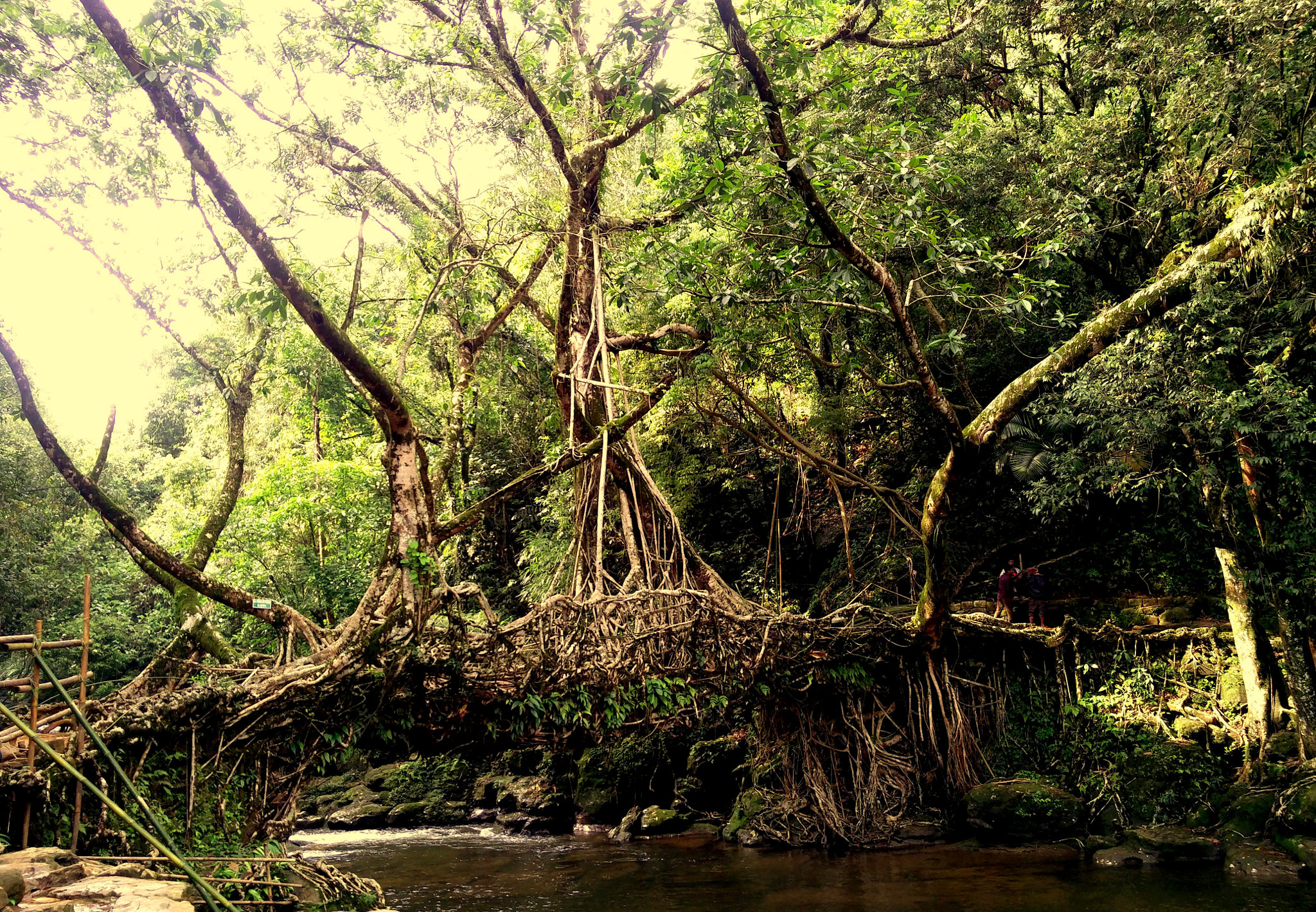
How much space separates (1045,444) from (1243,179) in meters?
4.21

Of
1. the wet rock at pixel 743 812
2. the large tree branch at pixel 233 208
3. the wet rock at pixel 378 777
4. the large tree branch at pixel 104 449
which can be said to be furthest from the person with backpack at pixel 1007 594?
the wet rock at pixel 378 777

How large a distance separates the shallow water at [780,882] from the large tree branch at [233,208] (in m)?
6.35

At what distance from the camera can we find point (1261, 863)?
29.6 ft

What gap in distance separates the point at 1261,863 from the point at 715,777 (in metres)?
7.73

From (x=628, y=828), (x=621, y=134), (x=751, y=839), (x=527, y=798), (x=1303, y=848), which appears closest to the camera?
(x=1303, y=848)

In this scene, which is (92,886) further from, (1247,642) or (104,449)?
(1247,642)

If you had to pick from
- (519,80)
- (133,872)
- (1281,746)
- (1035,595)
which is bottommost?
(1281,746)

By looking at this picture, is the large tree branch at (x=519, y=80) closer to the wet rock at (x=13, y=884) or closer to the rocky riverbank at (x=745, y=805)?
the rocky riverbank at (x=745, y=805)

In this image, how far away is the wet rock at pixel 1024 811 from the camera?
1090 cm

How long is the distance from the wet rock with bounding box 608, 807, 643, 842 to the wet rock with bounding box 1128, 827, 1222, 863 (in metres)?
7.33

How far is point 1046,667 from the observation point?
40.0 ft

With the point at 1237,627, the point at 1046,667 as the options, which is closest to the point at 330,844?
the point at 1046,667

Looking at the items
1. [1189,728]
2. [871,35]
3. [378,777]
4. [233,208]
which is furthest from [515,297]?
[378,777]

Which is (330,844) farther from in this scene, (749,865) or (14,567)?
(14,567)
